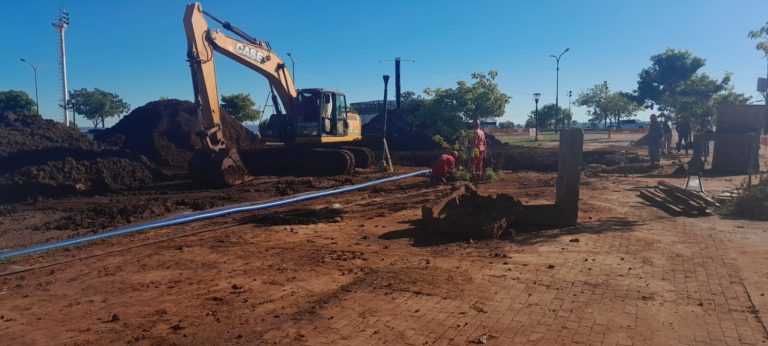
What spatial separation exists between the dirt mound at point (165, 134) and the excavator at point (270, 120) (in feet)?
9.37

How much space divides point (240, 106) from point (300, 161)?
30.5 metres

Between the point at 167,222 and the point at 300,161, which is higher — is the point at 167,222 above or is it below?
below

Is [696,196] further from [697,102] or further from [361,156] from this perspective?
[697,102]

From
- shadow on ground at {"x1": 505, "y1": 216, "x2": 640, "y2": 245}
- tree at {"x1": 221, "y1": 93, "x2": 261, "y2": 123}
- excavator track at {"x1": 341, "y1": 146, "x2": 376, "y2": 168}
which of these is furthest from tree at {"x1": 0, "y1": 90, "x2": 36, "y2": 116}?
shadow on ground at {"x1": 505, "y1": 216, "x2": 640, "y2": 245}

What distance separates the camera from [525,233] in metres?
8.23

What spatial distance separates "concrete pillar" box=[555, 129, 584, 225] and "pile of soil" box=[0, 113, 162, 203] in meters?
12.1

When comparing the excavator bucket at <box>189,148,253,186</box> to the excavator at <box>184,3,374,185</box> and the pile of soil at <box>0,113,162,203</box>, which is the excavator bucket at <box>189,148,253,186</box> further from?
the pile of soil at <box>0,113,162,203</box>

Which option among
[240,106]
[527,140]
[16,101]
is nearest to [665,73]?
[527,140]

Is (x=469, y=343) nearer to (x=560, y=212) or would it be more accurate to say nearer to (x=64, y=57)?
(x=560, y=212)

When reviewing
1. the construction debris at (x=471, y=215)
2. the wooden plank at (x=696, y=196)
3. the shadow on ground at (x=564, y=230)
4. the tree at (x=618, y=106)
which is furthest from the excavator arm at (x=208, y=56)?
the tree at (x=618, y=106)

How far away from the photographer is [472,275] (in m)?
5.95

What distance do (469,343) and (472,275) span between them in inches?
72.4

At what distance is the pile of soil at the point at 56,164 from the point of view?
1341 centimetres

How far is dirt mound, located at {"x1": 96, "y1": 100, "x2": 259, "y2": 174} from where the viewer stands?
20.5m
